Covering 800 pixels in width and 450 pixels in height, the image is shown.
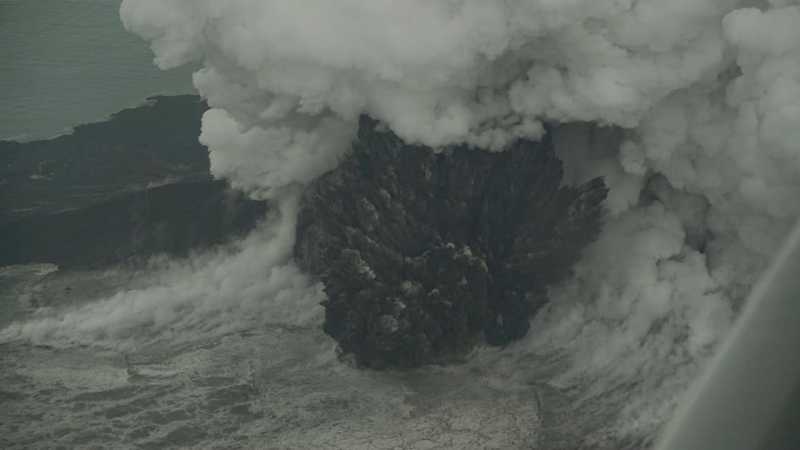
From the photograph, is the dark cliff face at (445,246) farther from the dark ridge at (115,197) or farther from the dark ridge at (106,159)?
the dark ridge at (106,159)

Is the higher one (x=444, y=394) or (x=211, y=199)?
(x=211, y=199)

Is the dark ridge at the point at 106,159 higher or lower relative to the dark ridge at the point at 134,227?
higher

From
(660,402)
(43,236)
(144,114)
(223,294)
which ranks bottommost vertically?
(660,402)

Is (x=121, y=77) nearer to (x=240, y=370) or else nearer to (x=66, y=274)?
(x=66, y=274)

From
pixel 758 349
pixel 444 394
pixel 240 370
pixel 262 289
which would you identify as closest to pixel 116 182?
pixel 262 289

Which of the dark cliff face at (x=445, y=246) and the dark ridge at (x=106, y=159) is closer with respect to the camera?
the dark cliff face at (x=445, y=246)

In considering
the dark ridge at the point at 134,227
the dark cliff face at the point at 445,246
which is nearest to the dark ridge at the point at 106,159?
the dark ridge at the point at 134,227

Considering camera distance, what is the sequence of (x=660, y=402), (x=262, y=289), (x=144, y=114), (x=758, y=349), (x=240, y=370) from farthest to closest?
1. (x=144, y=114)
2. (x=262, y=289)
3. (x=240, y=370)
4. (x=660, y=402)
5. (x=758, y=349)

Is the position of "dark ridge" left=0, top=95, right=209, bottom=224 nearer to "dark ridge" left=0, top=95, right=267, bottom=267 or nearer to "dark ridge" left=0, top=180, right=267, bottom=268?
"dark ridge" left=0, top=95, right=267, bottom=267
